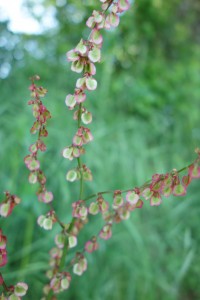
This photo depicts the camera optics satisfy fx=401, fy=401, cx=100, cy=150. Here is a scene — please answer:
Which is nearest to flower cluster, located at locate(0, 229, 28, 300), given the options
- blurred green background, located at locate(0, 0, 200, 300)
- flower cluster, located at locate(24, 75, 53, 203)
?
flower cluster, located at locate(24, 75, 53, 203)

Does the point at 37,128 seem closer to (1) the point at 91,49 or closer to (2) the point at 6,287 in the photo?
(1) the point at 91,49

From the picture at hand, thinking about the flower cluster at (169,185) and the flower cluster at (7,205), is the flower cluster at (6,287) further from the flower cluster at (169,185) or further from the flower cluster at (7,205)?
the flower cluster at (169,185)

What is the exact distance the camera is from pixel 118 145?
2.51 m

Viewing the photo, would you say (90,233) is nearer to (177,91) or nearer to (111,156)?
(111,156)

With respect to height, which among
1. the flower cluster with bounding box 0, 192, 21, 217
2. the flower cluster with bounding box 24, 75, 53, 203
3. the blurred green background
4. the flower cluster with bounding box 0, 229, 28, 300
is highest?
the blurred green background

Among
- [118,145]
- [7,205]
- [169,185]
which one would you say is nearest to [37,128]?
[7,205]

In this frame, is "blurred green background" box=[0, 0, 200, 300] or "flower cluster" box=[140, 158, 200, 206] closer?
"flower cluster" box=[140, 158, 200, 206]

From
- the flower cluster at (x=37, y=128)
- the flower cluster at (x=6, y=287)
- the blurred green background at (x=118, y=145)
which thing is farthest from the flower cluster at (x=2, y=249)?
the blurred green background at (x=118, y=145)

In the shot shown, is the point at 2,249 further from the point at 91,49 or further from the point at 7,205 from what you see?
the point at 91,49

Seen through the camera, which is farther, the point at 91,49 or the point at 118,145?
the point at 118,145

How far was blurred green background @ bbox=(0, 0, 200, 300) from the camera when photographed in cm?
178

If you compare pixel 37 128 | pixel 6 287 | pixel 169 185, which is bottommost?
pixel 6 287

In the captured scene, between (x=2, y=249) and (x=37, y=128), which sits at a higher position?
(x=37, y=128)

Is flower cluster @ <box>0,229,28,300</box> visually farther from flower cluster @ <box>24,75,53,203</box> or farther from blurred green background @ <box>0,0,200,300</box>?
blurred green background @ <box>0,0,200,300</box>
